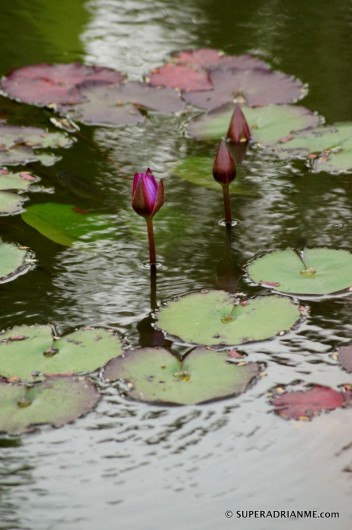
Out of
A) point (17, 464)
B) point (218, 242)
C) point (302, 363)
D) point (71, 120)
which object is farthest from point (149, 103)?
point (17, 464)

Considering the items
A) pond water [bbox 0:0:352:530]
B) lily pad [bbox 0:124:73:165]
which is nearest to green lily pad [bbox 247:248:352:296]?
pond water [bbox 0:0:352:530]

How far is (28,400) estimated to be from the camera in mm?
1987

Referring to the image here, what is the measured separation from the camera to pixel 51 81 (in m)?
3.50

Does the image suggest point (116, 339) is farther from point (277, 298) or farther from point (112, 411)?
point (277, 298)

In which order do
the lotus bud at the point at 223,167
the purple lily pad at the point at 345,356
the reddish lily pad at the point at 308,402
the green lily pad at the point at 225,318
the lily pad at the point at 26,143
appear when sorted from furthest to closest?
the lily pad at the point at 26,143 → the lotus bud at the point at 223,167 → the green lily pad at the point at 225,318 → the purple lily pad at the point at 345,356 → the reddish lily pad at the point at 308,402

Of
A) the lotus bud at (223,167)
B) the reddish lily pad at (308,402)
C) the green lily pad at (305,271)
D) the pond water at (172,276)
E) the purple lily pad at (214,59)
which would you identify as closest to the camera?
the pond water at (172,276)

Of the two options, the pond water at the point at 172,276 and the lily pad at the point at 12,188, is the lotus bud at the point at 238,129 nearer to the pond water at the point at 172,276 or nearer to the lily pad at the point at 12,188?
the pond water at the point at 172,276

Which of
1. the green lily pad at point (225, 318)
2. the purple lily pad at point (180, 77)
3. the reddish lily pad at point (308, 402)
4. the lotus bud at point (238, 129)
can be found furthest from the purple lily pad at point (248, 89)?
the reddish lily pad at point (308, 402)

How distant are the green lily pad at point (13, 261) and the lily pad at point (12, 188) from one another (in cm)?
22

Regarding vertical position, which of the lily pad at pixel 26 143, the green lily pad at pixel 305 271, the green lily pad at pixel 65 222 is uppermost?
the lily pad at pixel 26 143

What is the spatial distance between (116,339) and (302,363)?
392 mm

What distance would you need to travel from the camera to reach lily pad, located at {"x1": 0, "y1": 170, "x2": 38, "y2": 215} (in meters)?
2.77

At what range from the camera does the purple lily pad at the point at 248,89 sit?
11.0 ft

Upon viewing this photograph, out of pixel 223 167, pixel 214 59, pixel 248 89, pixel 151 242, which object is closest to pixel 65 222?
pixel 151 242
